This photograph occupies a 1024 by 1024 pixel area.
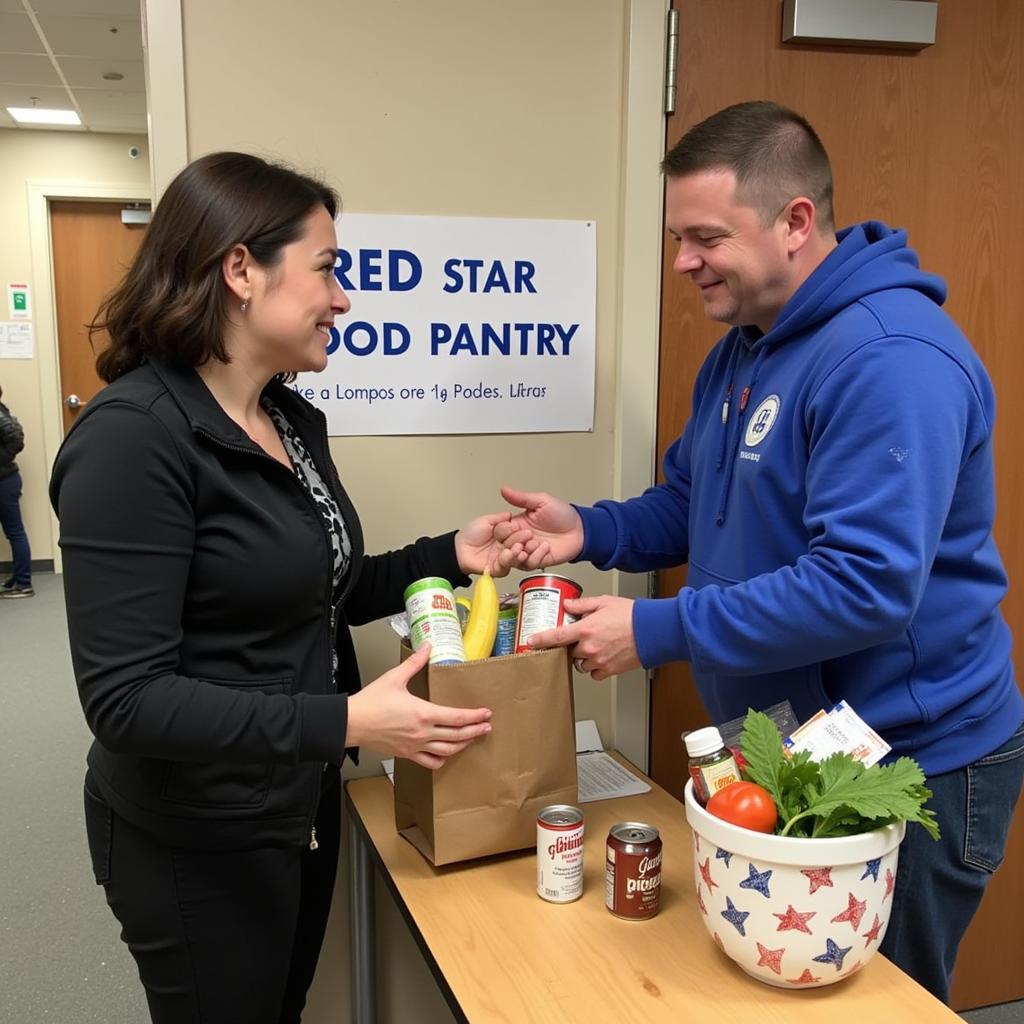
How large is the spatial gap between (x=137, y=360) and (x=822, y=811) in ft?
3.24

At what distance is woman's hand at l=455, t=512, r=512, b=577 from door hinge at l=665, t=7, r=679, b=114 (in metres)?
0.82

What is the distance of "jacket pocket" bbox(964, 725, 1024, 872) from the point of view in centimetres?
129

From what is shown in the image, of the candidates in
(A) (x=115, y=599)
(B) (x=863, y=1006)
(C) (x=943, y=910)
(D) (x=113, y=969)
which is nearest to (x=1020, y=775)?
(C) (x=943, y=910)

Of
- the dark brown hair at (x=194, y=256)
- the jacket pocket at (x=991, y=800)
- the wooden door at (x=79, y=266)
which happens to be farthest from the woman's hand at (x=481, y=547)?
the wooden door at (x=79, y=266)

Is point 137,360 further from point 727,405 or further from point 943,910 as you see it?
point 943,910

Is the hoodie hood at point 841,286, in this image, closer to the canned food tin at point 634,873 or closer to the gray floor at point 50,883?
the canned food tin at point 634,873

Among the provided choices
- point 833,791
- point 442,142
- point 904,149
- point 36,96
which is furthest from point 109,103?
point 833,791

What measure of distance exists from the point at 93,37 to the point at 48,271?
1985mm

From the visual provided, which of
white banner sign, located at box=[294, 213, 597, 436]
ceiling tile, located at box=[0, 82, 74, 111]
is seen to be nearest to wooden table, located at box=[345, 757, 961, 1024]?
white banner sign, located at box=[294, 213, 597, 436]

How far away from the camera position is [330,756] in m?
1.16

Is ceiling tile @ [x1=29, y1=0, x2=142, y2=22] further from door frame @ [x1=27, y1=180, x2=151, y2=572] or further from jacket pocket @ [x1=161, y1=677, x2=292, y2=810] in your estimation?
jacket pocket @ [x1=161, y1=677, x2=292, y2=810]

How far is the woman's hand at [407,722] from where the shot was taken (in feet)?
3.90

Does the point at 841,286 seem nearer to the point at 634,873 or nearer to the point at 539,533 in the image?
the point at 539,533

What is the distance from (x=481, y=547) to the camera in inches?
64.7
